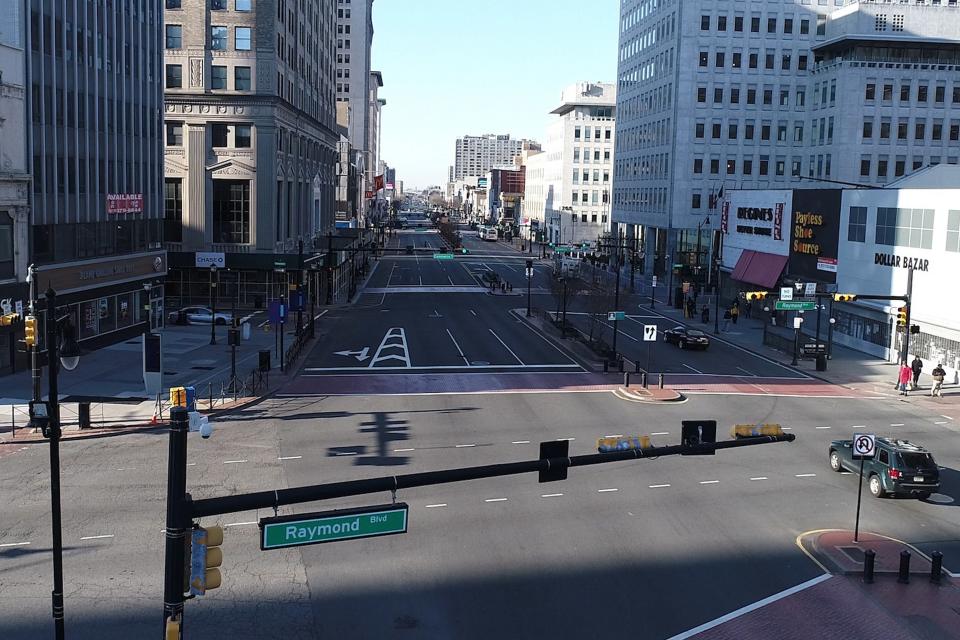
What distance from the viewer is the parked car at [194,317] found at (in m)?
64.2

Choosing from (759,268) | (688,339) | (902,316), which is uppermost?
(759,268)

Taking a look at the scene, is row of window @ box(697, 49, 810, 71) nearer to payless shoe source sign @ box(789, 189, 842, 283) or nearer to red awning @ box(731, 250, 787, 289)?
red awning @ box(731, 250, 787, 289)

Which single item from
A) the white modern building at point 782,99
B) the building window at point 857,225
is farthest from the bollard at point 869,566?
the white modern building at point 782,99

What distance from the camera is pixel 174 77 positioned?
6994 cm

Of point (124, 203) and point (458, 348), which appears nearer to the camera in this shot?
point (124, 203)

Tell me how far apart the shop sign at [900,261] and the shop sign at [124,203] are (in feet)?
141

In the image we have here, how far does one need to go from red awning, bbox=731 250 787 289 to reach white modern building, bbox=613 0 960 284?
1956 centimetres

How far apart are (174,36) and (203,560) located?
67.3m

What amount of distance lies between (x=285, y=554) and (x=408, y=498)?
15.6 ft

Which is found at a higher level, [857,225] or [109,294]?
[857,225]

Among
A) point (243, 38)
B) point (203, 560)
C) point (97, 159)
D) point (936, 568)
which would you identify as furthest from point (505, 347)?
point (203, 560)

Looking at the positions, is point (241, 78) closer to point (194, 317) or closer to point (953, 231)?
point (194, 317)

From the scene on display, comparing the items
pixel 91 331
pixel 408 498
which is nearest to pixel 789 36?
pixel 91 331

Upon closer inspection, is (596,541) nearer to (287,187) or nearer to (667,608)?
(667,608)
